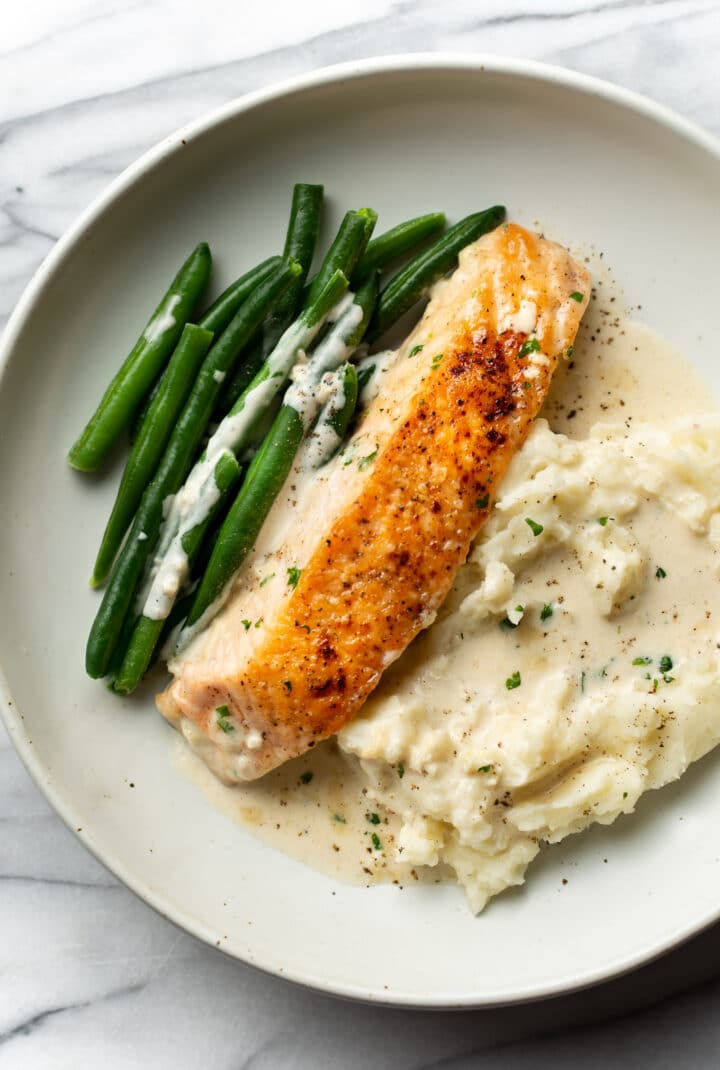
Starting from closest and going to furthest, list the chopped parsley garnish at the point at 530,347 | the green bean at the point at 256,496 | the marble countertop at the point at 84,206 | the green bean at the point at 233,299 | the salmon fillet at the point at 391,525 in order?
the salmon fillet at the point at 391,525 → the chopped parsley garnish at the point at 530,347 → the green bean at the point at 256,496 → the green bean at the point at 233,299 → the marble countertop at the point at 84,206

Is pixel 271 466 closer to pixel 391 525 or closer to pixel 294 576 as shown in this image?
pixel 294 576

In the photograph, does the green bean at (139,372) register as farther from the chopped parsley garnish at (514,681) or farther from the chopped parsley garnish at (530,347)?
the chopped parsley garnish at (514,681)

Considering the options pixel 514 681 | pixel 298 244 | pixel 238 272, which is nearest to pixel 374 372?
pixel 298 244

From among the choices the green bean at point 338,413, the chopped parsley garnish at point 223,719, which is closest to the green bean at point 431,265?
the green bean at point 338,413

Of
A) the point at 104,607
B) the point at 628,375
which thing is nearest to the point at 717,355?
the point at 628,375

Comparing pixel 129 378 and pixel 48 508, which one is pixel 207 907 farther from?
pixel 129 378

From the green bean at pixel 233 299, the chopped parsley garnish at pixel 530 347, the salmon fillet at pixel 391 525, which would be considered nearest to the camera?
the salmon fillet at pixel 391 525
